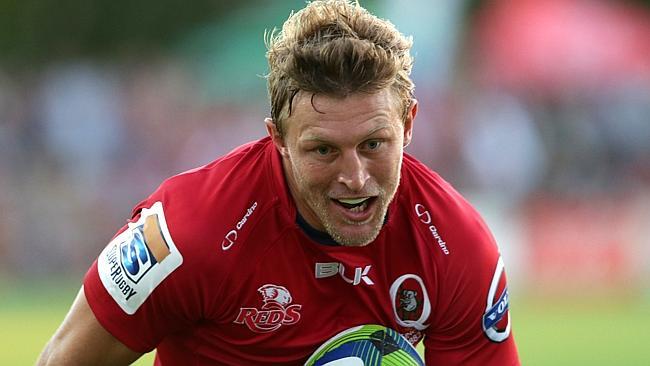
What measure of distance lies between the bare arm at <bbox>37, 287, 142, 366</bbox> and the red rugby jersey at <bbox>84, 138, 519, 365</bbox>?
47mm

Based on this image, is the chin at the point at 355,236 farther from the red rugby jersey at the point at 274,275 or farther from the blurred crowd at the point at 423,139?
the blurred crowd at the point at 423,139

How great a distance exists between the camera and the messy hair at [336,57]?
4.62 m

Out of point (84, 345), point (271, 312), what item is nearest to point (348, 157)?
point (271, 312)

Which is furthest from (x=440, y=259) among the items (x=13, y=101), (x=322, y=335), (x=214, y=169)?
(x=13, y=101)

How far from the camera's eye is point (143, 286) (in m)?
4.73

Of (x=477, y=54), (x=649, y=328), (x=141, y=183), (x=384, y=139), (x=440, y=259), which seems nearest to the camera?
(x=384, y=139)

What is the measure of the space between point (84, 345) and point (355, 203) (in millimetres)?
1184

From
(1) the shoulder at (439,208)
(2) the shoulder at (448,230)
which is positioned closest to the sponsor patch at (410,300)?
(2) the shoulder at (448,230)

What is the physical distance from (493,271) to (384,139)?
81 centimetres

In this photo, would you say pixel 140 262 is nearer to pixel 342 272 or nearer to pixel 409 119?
pixel 342 272

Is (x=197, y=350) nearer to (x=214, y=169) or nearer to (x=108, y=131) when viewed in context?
(x=214, y=169)

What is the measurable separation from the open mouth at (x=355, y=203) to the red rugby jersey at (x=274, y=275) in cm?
27

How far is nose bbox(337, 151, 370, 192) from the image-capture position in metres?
4.59

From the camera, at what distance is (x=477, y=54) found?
17.6 m
